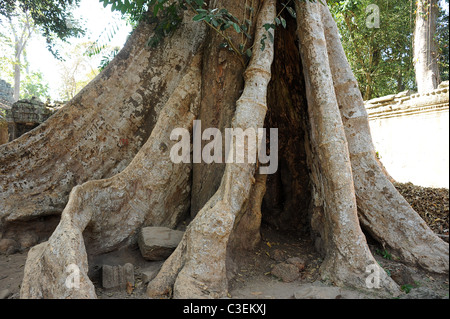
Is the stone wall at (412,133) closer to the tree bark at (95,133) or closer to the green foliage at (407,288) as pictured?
the green foliage at (407,288)

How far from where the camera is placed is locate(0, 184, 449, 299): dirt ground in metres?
1.68

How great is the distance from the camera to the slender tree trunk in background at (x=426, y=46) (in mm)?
3812

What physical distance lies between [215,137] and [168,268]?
1.17 m

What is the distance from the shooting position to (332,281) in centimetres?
184

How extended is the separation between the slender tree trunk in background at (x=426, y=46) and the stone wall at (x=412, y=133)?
420mm

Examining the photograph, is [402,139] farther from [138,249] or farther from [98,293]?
[98,293]

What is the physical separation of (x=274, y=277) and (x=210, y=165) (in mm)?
1001

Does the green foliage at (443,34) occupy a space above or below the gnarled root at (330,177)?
above

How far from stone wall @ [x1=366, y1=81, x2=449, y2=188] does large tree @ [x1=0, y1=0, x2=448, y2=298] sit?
2.70ft

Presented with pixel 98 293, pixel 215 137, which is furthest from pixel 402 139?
pixel 98 293

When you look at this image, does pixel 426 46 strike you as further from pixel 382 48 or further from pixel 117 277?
pixel 117 277

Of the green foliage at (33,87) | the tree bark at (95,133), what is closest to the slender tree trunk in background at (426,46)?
the tree bark at (95,133)

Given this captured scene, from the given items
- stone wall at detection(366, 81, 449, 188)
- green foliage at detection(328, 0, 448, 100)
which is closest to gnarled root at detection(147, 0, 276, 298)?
stone wall at detection(366, 81, 449, 188)

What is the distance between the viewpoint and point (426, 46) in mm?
4367
